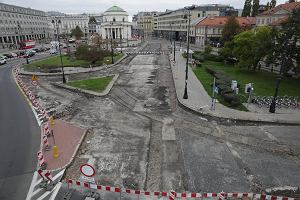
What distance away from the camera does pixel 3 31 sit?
95.6 meters

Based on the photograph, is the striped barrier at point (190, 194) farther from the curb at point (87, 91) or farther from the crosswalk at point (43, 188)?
the curb at point (87, 91)

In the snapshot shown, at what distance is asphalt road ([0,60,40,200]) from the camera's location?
1134cm

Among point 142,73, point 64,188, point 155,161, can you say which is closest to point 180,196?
point 155,161

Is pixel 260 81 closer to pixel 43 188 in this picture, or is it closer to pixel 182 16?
pixel 43 188

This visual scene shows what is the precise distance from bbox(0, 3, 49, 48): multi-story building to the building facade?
34.7m

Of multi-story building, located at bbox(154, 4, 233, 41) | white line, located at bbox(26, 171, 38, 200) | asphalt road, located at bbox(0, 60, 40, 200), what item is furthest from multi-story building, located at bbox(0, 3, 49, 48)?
white line, located at bbox(26, 171, 38, 200)

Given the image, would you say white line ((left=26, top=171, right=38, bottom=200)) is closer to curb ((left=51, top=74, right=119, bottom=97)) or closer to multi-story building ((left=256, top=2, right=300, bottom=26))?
curb ((left=51, top=74, right=119, bottom=97))

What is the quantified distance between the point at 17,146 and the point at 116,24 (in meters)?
112

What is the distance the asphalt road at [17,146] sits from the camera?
446 inches

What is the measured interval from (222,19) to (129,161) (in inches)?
3212

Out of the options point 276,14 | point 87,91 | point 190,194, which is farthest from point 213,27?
point 190,194

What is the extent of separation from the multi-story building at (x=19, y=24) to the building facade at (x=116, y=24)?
3467cm

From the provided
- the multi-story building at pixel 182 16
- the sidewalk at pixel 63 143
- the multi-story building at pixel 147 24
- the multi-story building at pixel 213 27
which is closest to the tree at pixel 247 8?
the multi-story building at pixel 182 16

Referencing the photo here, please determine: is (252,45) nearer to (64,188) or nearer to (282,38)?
(282,38)
